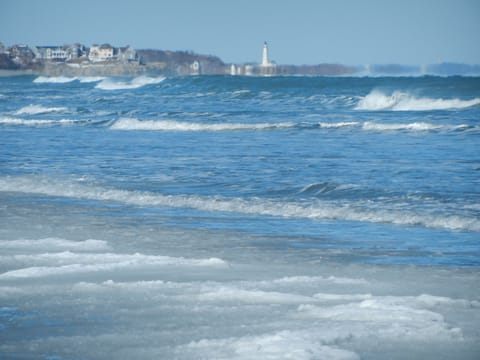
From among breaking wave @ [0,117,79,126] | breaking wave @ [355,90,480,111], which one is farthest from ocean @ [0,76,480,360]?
breaking wave @ [355,90,480,111]

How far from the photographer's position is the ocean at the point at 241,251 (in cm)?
509

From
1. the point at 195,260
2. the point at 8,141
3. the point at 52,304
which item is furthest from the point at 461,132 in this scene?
the point at 52,304

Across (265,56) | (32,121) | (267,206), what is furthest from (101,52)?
(267,206)

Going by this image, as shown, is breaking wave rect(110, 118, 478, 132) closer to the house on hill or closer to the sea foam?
the sea foam

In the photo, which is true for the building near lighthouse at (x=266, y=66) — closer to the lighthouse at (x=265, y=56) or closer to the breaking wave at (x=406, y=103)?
the lighthouse at (x=265, y=56)

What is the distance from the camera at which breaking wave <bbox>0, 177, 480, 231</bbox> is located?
9.54m

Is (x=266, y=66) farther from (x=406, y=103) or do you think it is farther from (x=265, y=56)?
(x=406, y=103)

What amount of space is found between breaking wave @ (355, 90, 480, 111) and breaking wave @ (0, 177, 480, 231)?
27.9m

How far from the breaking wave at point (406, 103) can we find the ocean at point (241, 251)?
61.7 feet

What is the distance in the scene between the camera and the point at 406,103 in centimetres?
4078

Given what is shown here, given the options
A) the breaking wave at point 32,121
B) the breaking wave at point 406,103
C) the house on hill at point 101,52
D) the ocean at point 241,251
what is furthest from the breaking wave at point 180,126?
the house on hill at point 101,52

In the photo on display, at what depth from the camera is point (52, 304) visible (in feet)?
19.1

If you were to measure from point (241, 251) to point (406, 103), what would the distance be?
33979mm

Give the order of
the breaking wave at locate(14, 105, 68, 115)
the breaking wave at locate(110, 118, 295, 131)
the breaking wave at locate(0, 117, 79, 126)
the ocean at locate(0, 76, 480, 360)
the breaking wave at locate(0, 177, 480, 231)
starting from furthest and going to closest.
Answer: the breaking wave at locate(14, 105, 68, 115) < the breaking wave at locate(0, 117, 79, 126) < the breaking wave at locate(110, 118, 295, 131) < the breaking wave at locate(0, 177, 480, 231) < the ocean at locate(0, 76, 480, 360)
